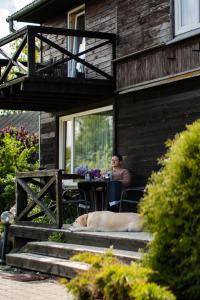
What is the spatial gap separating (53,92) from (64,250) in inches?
170

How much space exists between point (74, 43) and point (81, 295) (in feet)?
36.3

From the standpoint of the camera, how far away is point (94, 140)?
1470 centimetres

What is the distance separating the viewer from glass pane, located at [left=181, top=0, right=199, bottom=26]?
11.3m

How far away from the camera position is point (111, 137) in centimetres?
1393

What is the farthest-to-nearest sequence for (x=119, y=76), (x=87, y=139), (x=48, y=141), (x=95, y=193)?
(x=48, y=141)
(x=87, y=139)
(x=119, y=76)
(x=95, y=193)

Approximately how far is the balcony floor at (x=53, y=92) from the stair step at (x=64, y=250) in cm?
338

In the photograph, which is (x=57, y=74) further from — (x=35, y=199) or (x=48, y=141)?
(x=35, y=199)

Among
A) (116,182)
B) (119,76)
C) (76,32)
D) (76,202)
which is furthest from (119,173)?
(76,32)

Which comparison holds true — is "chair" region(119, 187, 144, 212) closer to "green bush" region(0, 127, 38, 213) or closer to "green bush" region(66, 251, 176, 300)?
"green bush" region(0, 127, 38, 213)

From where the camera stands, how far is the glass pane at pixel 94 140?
1413cm

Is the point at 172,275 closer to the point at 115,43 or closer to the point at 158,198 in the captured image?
the point at 158,198

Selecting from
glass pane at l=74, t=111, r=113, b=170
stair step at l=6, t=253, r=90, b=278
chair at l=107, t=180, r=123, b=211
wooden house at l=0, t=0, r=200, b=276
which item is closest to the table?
chair at l=107, t=180, r=123, b=211

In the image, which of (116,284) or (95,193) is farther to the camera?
(95,193)

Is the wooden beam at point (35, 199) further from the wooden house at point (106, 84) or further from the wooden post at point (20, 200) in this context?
the wooden post at point (20, 200)
